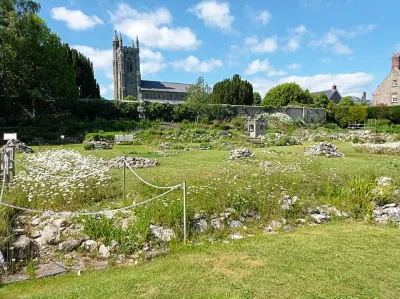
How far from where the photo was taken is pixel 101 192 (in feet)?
22.6

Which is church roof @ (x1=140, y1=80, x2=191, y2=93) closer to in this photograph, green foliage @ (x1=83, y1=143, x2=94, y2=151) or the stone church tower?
the stone church tower

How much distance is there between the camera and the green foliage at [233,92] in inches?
1895

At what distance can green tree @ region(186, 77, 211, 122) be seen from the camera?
3431cm

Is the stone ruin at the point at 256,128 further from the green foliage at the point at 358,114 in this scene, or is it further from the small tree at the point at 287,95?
the small tree at the point at 287,95

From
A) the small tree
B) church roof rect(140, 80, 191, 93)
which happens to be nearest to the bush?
the small tree

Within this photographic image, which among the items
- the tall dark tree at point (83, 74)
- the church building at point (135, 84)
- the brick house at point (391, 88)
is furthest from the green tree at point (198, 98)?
the brick house at point (391, 88)

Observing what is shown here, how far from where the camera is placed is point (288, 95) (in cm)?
4747

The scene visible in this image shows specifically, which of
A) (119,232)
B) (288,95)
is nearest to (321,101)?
(288,95)

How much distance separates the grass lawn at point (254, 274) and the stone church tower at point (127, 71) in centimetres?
5621

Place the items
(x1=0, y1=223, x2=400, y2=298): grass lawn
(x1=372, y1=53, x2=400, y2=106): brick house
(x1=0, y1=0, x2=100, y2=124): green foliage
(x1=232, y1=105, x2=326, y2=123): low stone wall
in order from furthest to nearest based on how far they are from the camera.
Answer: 1. (x1=372, y1=53, x2=400, y2=106): brick house
2. (x1=232, y1=105, x2=326, y2=123): low stone wall
3. (x1=0, y1=0, x2=100, y2=124): green foliage
4. (x1=0, y1=223, x2=400, y2=298): grass lawn

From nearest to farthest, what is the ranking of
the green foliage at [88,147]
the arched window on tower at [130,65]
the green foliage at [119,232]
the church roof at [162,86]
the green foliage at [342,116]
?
the green foliage at [119,232], the green foliage at [88,147], the green foliage at [342,116], the church roof at [162,86], the arched window on tower at [130,65]

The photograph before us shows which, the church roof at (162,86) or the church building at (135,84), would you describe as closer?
the church building at (135,84)

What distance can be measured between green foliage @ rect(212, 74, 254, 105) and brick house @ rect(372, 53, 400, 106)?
63.9 feet

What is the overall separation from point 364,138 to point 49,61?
88.8 feet
